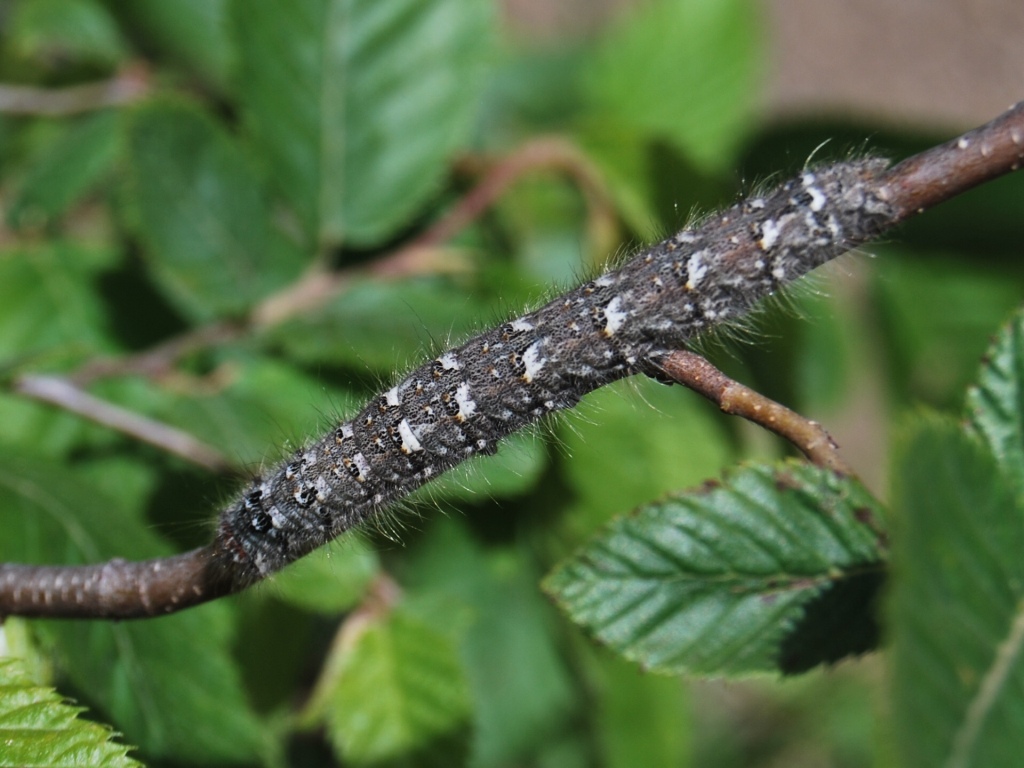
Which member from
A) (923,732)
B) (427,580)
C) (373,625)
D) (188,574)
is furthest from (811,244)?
(427,580)

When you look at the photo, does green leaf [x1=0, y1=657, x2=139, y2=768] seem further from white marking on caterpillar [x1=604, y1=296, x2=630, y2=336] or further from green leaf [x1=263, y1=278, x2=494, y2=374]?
green leaf [x1=263, y1=278, x2=494, y2=374]

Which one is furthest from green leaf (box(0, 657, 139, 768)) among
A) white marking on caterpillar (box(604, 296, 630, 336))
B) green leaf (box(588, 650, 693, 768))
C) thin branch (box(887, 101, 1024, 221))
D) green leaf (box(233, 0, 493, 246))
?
green leaf (box(233, 0, 493, 246))

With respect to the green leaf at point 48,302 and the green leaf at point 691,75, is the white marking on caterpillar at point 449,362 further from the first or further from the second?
the green leaf at point 691,75

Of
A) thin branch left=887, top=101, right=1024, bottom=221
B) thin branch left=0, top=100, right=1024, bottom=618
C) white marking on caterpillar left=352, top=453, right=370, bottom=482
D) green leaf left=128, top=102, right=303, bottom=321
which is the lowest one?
thin branch left=887, top=101, right=1024, bottom=221

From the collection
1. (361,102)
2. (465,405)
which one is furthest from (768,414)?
(361,102)

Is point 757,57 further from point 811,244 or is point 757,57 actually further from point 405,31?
point 811,244

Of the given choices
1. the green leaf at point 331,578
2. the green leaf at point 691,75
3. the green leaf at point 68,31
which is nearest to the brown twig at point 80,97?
the green leaf at point 68,31

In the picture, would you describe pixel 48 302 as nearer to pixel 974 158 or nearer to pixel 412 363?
pixel 412 363
